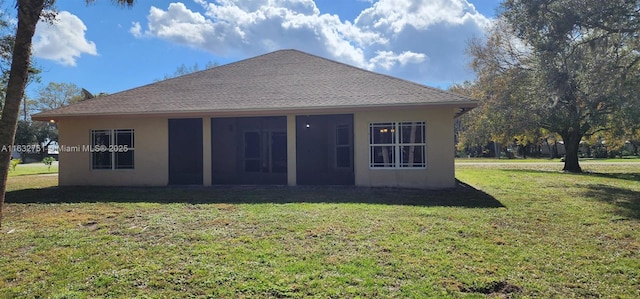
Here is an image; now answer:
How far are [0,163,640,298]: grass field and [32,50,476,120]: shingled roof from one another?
10.3ft

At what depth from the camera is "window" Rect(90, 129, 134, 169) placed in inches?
503

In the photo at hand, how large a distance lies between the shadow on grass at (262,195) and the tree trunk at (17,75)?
3.76 meters

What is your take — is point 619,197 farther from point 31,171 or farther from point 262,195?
point 31,171

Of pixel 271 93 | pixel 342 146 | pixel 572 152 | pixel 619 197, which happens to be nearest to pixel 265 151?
pixel 271 93

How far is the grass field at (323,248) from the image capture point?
3918 millimetres

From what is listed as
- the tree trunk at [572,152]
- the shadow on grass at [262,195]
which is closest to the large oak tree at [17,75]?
the shadow on grass at [262,195]

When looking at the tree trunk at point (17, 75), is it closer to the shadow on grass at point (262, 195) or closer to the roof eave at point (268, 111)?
the shadow on grass at point (262, 195)

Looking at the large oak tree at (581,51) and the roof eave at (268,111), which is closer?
the large oak tree at (581,51)

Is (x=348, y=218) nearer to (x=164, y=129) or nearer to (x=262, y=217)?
(x=262, y=217)

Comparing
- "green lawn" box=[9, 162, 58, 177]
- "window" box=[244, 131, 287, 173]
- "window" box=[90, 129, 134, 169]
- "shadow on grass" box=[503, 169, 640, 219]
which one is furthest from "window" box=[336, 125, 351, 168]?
"green lawn" box=[9, 162, 58, 177]

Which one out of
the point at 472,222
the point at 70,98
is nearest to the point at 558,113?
the point at 472,222

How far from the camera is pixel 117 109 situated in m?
12.0

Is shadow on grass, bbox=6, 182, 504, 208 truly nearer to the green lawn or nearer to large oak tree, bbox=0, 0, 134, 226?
large oak tree, bbox=0, 0, 134, 226

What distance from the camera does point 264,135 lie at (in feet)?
42.8
